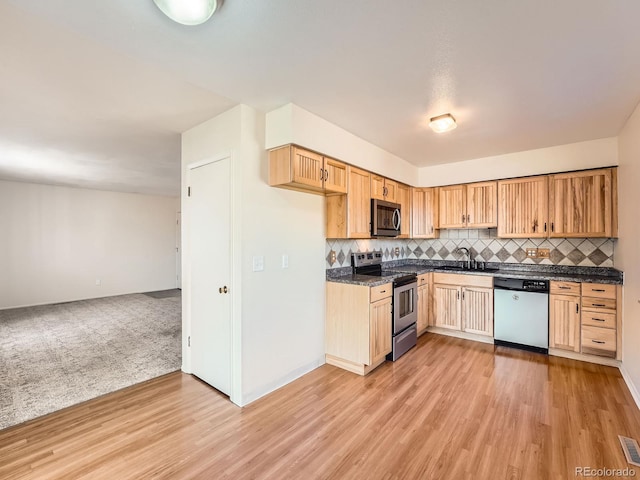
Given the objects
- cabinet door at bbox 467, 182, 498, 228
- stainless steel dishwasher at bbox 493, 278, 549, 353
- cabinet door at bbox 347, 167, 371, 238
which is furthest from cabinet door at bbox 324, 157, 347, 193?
stainless steel dishwasher at bbox 493, 278, 549, 353

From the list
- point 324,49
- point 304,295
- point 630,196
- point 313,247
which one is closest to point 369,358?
point 304,295

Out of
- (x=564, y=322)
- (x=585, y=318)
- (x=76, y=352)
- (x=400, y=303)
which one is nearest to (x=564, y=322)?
(x=564, y=322)

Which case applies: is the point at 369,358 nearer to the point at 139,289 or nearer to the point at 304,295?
the point at 304,295

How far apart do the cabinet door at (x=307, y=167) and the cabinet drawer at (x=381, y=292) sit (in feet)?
3.93

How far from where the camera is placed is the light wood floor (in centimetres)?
183

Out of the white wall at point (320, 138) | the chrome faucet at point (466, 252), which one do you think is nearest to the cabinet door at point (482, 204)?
the chrome faucet at point (466, 252)

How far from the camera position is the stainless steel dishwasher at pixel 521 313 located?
353cm

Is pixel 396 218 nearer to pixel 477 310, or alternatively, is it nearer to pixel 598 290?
pixel 477 310

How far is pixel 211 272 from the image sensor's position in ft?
9.32

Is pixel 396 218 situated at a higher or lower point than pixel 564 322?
higher

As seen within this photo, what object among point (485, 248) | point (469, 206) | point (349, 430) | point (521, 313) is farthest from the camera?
point (485, 248)

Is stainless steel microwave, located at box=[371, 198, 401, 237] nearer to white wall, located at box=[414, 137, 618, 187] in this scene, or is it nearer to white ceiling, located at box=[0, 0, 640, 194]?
white ceiling, located at box=[0, 0, 640, 194]

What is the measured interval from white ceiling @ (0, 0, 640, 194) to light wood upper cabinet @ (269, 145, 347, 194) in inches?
15.5

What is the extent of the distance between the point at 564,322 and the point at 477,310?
2.89 ft
